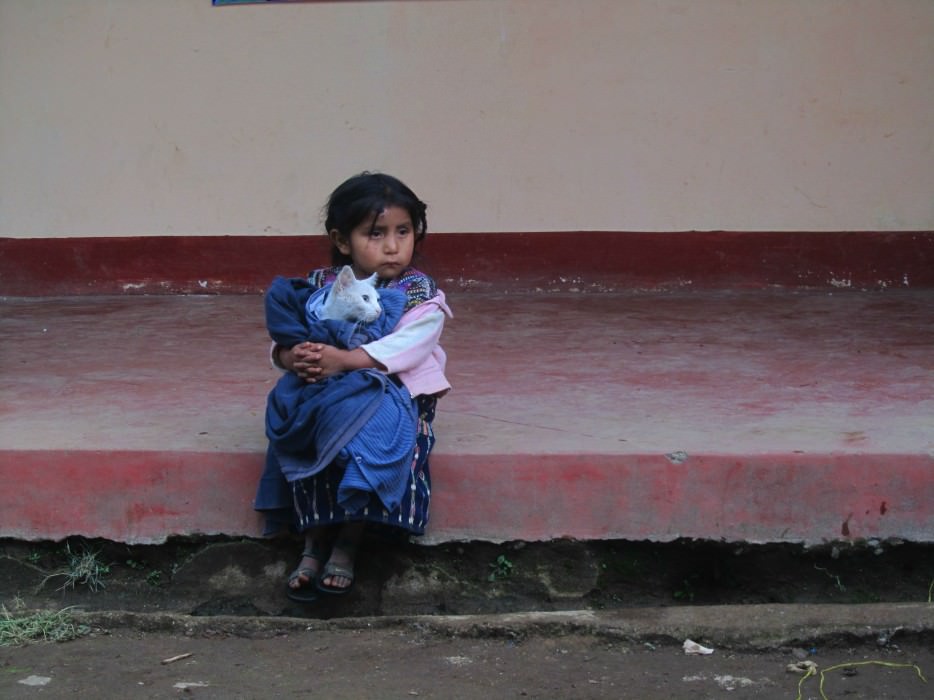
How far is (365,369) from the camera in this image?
2971mm

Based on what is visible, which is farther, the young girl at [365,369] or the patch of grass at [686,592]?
the patch of grass at [686,592]

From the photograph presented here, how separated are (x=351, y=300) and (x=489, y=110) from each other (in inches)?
117

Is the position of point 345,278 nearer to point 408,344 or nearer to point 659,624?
point 408,344

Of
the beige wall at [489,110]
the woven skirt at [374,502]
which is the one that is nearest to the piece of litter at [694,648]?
the woven skirt at [374,502]

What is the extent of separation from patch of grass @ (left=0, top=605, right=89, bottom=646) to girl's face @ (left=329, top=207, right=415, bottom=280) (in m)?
1.12

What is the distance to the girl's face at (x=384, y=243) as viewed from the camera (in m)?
3.13

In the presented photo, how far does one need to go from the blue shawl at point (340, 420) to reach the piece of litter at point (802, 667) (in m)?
0.95

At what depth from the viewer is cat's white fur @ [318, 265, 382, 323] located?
9.78 feet

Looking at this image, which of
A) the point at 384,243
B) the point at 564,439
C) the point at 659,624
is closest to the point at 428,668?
the point at 659,624

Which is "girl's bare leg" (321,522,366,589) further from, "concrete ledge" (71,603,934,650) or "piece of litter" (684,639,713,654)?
"piece of litter" (684,639,713,654)

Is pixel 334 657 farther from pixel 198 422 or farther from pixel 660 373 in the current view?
pixel 660 373

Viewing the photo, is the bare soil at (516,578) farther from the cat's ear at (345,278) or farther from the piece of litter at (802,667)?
the cat's ear at (345,278)

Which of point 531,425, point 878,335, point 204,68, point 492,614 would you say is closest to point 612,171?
point 878,335

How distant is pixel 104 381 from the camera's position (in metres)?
4.08
